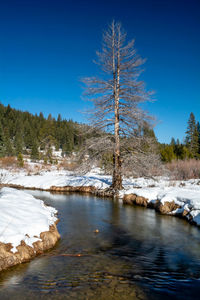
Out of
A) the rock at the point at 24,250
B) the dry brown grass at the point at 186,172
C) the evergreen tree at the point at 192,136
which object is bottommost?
the rock at the point at 24,250

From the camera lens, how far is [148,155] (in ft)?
46.2

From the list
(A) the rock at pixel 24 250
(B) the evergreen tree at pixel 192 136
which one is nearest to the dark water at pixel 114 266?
(A) the rock at pixel 24 250

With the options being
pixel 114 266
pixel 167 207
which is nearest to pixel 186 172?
pixel 167 207

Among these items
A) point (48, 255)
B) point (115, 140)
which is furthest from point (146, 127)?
point (48, 255)

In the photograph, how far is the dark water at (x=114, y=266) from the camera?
12.0ft

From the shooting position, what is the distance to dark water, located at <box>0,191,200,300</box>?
3.65m

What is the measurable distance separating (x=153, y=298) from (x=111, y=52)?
15048 mm

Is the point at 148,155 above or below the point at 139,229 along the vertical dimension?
above

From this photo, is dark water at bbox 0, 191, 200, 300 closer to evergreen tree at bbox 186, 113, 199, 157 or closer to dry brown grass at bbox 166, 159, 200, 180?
dry brown grass at bbox 166, 159, 200, 180

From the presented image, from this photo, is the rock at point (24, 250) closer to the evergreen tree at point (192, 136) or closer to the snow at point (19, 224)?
the snow at point (19, 224)

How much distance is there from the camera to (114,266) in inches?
182

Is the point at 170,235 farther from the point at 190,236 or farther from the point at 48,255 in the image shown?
the point at 48,255

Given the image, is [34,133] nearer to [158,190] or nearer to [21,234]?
[158,190]

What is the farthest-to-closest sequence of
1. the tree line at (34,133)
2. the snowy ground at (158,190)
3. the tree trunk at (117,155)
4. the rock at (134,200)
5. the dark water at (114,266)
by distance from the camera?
the tree line at (34,133), the tree trunk at (117,155), the rock at (134,200), the snowy ground at (158,190), the dark water at (114,266)
